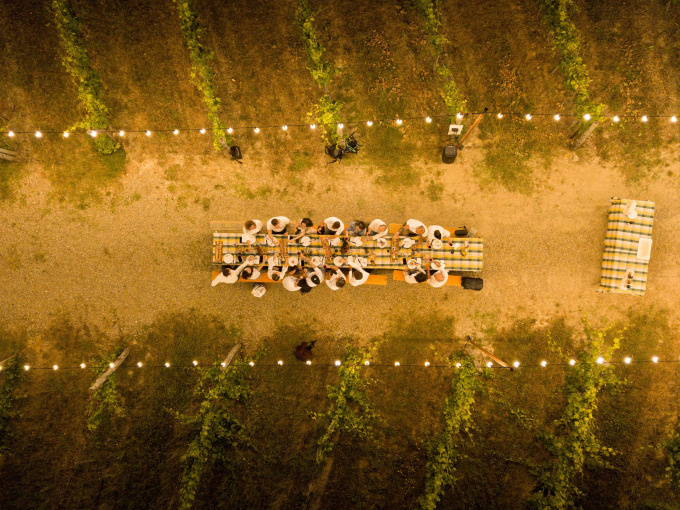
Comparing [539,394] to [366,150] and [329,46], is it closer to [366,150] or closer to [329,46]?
[366,150]

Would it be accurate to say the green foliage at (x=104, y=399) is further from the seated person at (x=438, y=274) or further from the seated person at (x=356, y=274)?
the seated person at (x=438, y=274)

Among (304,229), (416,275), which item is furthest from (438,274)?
(304,229)

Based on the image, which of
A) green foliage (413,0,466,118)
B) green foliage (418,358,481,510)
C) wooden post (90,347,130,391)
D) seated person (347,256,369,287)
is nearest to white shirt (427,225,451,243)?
seated person (347,256,369,287)

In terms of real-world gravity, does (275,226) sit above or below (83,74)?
below

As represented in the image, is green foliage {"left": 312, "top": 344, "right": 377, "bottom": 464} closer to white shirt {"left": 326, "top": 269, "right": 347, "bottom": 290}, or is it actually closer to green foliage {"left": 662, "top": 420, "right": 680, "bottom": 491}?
white shirt {"left": 326, "top": 269, "right": 347, "bottom": 290}

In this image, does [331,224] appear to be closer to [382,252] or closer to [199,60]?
[382,252]
